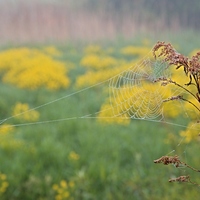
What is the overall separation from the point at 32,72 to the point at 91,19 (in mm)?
5304

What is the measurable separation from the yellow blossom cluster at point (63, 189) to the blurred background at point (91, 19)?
28.7ft

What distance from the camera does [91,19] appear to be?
1244 cm

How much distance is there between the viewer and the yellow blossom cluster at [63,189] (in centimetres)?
350

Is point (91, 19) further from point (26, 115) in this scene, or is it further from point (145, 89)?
point (145, 89)

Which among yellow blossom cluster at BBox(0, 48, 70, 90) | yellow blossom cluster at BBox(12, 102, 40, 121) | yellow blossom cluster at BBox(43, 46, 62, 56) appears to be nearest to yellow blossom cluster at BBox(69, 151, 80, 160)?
yellow blossom cluster at BBox(12, 102, 40, 121)

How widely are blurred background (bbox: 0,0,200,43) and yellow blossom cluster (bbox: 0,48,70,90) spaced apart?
291 centimetres

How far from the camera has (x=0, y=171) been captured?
3891 mm

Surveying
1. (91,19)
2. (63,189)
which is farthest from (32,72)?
(91,19)

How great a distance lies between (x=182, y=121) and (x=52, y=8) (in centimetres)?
1026

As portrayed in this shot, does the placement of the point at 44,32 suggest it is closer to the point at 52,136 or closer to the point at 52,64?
the point at 52,64

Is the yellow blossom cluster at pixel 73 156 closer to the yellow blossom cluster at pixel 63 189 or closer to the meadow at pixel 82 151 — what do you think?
the meadow at pixel 82 151

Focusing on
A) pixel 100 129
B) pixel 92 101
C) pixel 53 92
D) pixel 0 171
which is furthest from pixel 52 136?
pixel 53 92

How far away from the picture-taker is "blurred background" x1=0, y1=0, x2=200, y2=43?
12.4 metres

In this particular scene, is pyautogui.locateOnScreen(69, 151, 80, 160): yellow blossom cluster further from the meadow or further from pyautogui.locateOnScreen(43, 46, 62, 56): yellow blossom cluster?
pyautogui.locateOnScreen(43, 46, 62, 56): yellow blossom cluster
